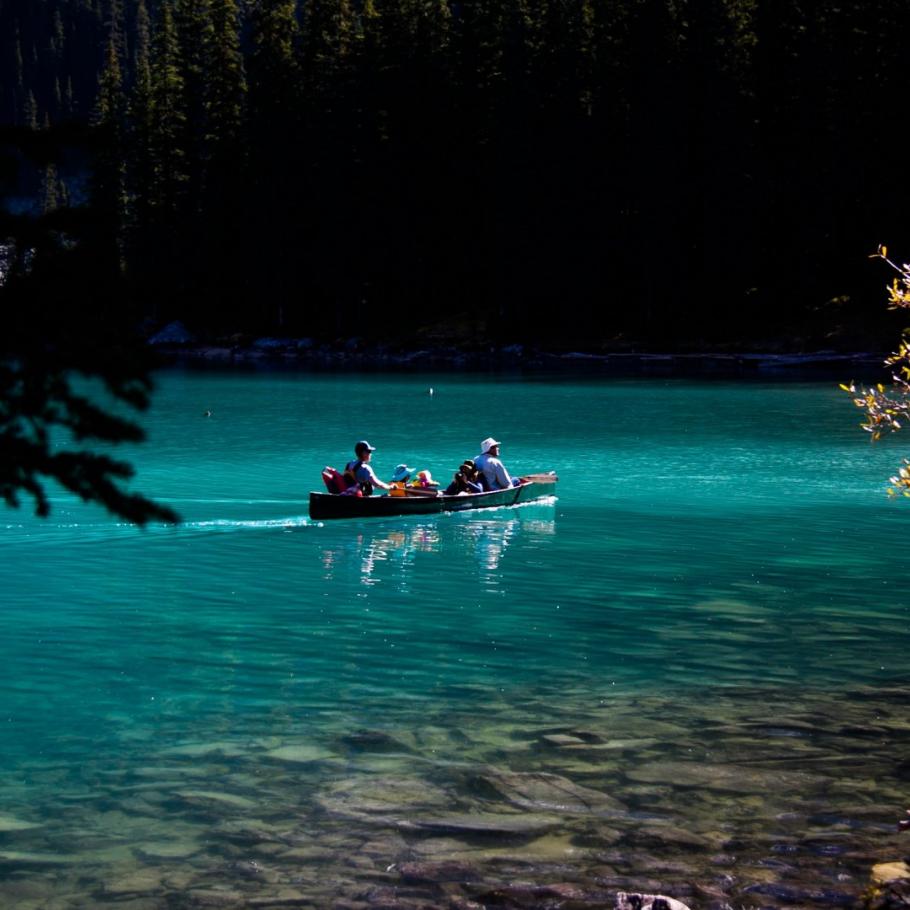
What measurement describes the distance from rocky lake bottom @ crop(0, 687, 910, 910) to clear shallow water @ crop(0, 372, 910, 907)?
0.03 m

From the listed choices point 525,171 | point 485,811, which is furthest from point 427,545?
point 525,171

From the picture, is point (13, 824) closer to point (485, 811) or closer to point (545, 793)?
point (485, 811)

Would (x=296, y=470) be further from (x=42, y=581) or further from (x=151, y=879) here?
(x=151, y=879)

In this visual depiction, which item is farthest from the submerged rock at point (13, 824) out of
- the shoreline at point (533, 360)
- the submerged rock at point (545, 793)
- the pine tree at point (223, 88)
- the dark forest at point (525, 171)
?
the pine tree at point (223, 88)

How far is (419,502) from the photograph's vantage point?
2392cm

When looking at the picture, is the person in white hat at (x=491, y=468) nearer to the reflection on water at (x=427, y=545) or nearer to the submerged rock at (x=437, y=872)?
the reflection on water at (x=427, y=545)

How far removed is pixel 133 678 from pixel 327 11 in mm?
82960

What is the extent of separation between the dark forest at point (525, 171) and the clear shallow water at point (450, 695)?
148 ft

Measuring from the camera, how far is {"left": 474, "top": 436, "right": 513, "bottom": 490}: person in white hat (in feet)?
81.0

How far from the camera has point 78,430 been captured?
4176mm

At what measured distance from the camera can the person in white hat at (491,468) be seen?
24.7 meters

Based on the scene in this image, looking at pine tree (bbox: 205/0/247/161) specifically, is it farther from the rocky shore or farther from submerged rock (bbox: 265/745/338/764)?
submerged rock (bbox: 265/745/338/764)

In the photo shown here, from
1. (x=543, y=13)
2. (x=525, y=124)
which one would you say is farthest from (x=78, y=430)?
(x=543, y=13)

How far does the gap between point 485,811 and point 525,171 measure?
7084 centimetres
